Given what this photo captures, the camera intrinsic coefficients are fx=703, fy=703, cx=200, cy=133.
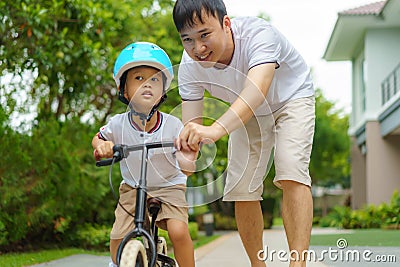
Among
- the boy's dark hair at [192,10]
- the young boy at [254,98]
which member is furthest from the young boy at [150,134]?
the boy's dark hair at [192,10]

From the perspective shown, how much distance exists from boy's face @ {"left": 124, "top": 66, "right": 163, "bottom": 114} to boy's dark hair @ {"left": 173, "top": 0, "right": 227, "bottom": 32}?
1.22ft

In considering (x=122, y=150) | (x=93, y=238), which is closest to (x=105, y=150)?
(x=122, y=150)

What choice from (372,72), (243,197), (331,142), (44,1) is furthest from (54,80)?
(331,142)

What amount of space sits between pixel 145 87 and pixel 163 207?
2.10 feet

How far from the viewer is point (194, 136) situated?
2.83m

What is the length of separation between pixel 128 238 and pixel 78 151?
19.1 feet

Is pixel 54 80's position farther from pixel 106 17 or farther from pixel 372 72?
pixel 372 72

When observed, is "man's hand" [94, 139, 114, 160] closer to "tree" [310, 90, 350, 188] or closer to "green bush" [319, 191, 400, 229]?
"green bush" [319, 191, 400, 229]

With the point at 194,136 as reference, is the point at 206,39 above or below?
above

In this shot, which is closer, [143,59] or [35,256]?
[143,59]

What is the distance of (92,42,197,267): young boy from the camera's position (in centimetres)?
361

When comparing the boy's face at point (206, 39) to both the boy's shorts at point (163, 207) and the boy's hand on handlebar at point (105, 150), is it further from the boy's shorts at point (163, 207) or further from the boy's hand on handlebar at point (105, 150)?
the boy's shorts at point (163, 207)

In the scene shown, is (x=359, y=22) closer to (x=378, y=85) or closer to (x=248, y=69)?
(x=378, y=85)

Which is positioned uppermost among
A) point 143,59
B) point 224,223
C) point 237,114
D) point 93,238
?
point 143,59
